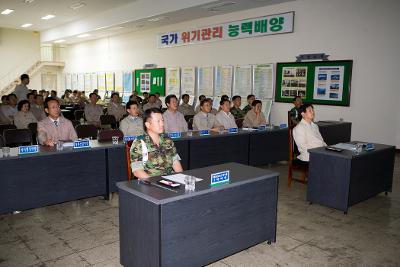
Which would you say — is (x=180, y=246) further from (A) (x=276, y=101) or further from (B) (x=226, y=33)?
(B) (x=226, y=33)

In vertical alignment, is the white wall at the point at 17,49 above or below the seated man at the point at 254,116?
above

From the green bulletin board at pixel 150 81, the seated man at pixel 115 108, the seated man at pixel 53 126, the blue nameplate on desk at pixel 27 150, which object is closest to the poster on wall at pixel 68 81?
the green bulletin board at pixel 150 81

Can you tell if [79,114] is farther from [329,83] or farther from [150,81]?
[329,83]

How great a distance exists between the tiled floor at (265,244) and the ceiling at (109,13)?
5.49 metres

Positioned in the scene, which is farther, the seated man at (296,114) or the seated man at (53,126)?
the seated man at (296,114)

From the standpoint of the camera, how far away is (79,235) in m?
3.12

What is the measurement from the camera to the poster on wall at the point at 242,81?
8867mm

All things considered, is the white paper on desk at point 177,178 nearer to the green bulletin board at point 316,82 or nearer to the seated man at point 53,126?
the seated man at point 53,126

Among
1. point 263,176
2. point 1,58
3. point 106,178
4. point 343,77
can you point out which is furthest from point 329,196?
point 1,58

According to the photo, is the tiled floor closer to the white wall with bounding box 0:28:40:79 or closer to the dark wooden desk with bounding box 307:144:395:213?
the dark wooden desk with bounding box 307:144:395:213

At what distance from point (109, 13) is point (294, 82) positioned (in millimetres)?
6480

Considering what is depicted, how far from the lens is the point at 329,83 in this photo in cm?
732

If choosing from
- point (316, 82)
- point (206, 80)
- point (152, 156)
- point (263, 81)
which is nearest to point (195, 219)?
point (152, 156)

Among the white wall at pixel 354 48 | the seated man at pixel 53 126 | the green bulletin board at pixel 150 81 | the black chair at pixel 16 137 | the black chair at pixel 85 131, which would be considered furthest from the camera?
the green bulletin board at pixel 150 81
